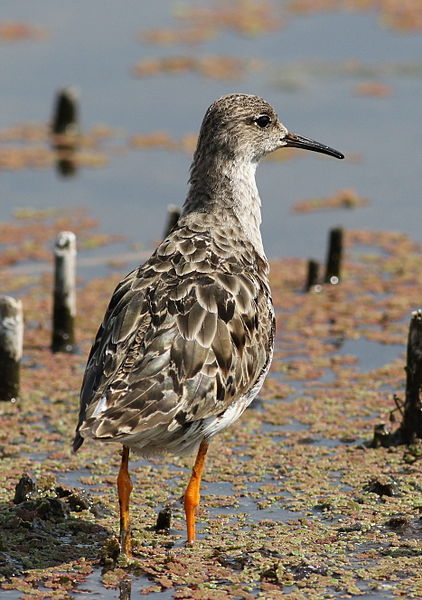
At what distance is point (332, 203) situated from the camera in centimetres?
1570

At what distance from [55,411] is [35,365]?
1199mm

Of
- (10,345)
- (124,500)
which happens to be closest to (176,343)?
(124,500)

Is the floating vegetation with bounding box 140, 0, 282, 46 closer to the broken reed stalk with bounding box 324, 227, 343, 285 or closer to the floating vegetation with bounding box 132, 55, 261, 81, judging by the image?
the floating vegetation with bounding box 132, 55, 261, 81

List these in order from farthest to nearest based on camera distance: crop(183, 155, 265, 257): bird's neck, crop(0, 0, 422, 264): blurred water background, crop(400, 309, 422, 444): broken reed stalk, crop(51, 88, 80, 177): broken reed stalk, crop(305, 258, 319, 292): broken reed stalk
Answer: crop(51, 88, 80, 177): broken reed stalk
crop(0, 0, 422, 264): blurred water background
crop(305, 258, 319, 292): broken reed stalk
crop(400, 309, 422, 444): broken reed stalk
crop(183, 155, 265, 257): bird's neck

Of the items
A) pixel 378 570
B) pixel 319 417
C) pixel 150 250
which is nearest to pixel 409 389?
pixel 319 417

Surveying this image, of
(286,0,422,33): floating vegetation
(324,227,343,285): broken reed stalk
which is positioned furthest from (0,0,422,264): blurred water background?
(324,227,343,285): broken reed stalk

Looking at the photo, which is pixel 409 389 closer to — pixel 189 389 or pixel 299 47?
pixel 189 389

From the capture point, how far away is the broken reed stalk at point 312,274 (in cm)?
1255

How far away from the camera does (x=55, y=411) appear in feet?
32.4

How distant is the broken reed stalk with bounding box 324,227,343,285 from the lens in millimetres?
12594

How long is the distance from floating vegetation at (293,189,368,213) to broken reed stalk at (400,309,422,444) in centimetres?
671

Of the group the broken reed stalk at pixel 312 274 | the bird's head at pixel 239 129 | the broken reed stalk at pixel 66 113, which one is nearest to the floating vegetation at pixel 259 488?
the broken reed stalk at pixel 312 274

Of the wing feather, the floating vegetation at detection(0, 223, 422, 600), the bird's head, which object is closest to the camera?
the wing feather

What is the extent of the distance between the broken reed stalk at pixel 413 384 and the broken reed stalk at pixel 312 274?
145 inches
